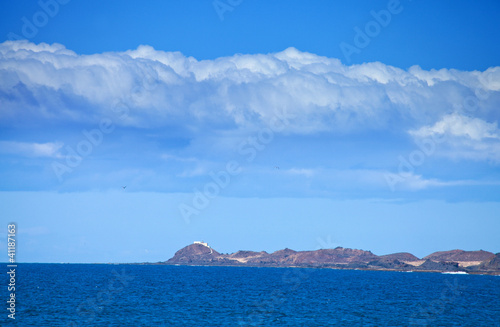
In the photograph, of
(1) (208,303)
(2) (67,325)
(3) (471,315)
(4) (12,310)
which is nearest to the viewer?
(2) (67,325)

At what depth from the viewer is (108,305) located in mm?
112000

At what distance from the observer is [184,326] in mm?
88375

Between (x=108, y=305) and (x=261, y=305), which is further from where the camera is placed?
(x=261, y=305)

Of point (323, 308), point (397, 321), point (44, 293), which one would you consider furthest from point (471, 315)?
point (44, 293)

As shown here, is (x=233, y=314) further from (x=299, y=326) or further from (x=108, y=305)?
(x=108, y=305)

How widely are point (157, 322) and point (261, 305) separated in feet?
111

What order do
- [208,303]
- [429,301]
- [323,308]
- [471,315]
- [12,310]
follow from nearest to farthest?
[12,310]
[471,315]
[323,308]
[208,303]
[429,301]

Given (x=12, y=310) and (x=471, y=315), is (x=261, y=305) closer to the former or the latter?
(x=471, y=315)

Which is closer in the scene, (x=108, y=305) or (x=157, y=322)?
(x=157, y=322)

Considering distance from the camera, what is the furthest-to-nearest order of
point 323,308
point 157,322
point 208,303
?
point 208,303 → point 323,308 → point 157,322

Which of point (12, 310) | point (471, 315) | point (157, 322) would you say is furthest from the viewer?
point (471, 315)

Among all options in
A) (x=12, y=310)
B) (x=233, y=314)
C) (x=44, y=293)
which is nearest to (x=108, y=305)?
(x=12, y=310)

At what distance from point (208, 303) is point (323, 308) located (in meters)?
25.9

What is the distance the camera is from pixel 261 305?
120m
